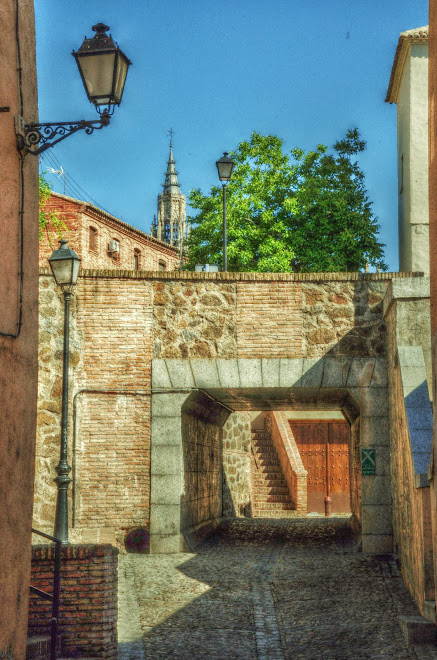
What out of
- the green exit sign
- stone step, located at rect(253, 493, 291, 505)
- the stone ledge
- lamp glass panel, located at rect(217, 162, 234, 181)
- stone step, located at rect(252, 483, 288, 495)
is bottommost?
stone step, located at rect(253, 493, 291, 505)

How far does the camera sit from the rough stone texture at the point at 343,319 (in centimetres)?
1341

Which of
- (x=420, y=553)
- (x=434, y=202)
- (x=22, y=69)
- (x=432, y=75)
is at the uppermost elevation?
(x=432, y=75)

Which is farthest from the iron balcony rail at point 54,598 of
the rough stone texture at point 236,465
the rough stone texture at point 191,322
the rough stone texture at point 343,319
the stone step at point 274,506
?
the stone step at point 274,506

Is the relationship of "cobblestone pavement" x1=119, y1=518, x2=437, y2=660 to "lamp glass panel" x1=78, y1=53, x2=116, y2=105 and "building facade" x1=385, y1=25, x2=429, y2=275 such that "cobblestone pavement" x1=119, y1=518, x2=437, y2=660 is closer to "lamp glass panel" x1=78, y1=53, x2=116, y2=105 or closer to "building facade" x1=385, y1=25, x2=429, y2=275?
"lamp glass panel" x1=78, y1=53, x2=116, y2=105

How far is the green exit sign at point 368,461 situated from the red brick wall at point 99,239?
22624 millimetres

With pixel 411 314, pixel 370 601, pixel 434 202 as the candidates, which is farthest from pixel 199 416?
pixel 434 202

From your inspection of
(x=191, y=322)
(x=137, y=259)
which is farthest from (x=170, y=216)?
(x=191, y=322)

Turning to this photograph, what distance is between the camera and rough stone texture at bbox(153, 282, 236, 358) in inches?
528

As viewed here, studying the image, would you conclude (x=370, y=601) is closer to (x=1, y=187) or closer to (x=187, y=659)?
(x=187, y=659)

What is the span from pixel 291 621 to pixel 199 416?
6787 millimetres

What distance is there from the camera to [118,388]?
523 inches

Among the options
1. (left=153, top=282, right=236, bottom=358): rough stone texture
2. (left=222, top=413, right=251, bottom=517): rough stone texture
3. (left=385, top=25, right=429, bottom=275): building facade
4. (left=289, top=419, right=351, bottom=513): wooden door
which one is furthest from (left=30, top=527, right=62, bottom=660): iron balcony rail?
(left=289, top=419, right=351, bottom=513): wooden door

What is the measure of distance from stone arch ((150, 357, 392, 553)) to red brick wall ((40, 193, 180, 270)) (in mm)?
21689

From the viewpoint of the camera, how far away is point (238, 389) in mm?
13578
